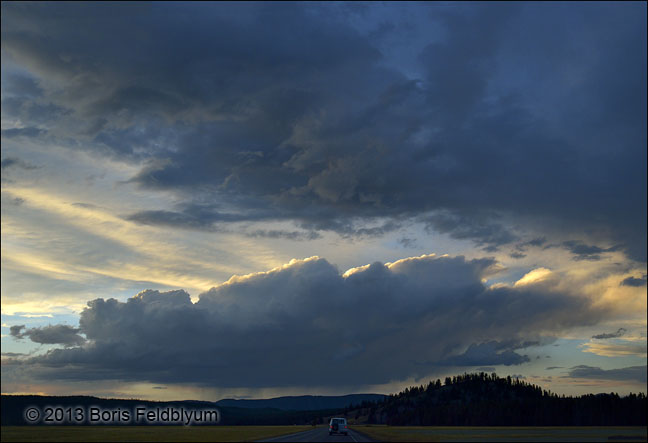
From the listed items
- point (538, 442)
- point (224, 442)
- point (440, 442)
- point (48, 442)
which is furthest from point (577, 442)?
point (48, 442)

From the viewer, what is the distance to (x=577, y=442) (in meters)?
120

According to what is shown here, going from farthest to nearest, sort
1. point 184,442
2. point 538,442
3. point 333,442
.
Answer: point 538,442 < point 184,442 < point 333,442

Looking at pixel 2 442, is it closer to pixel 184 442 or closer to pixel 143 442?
pixel 143 442

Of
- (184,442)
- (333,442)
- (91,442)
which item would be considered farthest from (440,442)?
(91,442)

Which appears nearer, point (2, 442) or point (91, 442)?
point (91, 442)

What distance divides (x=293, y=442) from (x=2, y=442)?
63841 mm

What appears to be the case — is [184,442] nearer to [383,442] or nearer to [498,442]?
[383,442]

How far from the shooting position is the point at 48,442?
11388 cm

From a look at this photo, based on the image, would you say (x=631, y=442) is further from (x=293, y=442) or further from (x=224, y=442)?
(x=224, y=442)

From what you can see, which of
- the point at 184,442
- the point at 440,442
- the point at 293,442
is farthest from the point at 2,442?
the point at 440,442

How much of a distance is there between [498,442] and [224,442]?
5712cm

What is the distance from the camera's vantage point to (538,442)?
11844 centimetres

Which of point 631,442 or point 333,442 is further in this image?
point 631,442

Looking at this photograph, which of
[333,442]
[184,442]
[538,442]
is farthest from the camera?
[538,442]
